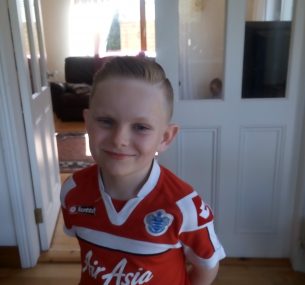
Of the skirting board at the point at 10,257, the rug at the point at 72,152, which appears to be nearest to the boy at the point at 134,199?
the skirting board at the point at 10,257

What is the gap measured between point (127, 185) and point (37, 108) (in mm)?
1521

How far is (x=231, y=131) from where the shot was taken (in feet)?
5.90

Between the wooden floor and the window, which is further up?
the window

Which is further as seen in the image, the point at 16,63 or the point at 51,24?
the point at 51,24

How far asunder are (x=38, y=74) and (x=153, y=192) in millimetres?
1703

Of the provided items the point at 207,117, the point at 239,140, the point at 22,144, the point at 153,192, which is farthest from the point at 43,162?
the point at 153,192

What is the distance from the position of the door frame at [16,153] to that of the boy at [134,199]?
108 centimetres

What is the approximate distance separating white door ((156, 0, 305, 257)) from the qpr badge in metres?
1.09

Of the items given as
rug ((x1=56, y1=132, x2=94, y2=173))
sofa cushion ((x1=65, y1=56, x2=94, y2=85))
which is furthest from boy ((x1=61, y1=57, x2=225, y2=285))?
sofa cushion ((x1=65, y1=56, x2=94, y2=85))

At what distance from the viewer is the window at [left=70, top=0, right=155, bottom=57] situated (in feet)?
21.5

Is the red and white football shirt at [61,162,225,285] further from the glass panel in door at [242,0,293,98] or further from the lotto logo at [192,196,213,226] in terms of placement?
the glass panel in door at [242,0,293,98]

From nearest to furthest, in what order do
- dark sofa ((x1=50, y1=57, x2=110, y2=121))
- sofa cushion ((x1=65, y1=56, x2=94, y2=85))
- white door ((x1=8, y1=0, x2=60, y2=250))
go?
1. white door ((x1=8, y1=0, x2=60, y2=250))
2. dark sofa ((x1=50, y1=57, x2=110, y2=121))
3. sofa cushion ((x1=65, y1=56, x2=94, y2=85))

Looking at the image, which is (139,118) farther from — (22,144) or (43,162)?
(43,162)

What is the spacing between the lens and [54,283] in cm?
191
